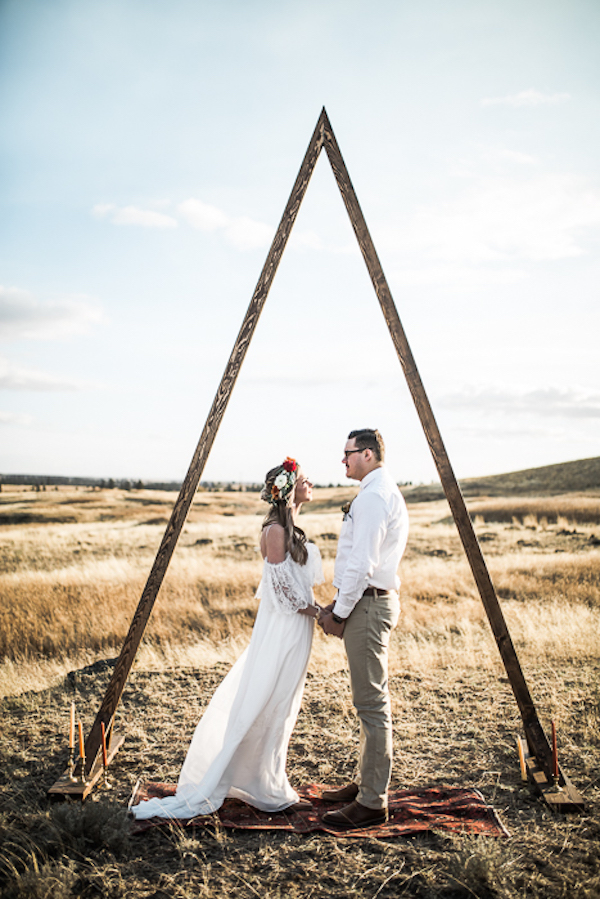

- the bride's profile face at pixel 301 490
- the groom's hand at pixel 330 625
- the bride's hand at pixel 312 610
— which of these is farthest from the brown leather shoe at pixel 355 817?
the bride's profile face at pixel 301 490

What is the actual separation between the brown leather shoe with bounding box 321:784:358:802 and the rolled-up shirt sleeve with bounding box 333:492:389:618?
142cm

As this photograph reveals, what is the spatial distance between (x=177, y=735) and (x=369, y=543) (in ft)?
10.3

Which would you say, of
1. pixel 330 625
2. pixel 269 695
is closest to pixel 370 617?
pixel 330 625

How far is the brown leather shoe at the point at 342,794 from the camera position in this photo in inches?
165

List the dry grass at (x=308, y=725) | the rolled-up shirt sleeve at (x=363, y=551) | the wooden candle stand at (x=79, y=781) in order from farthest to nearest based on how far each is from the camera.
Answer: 1. the wooden candle stand at (x=79, y=781)
2. the rolled-up shirt sleeve at (x=363, y=551)
3. the dry grass at (x=308, y=725)

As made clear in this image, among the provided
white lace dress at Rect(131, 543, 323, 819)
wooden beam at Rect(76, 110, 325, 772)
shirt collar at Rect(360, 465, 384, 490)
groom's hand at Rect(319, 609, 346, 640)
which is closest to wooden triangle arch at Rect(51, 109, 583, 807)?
wooden beam at Rect(76, 110, 325, 772)

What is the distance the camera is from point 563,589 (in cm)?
1280

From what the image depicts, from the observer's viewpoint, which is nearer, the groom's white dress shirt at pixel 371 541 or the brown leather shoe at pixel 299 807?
the groom's white dress shirt at pixel 371 541

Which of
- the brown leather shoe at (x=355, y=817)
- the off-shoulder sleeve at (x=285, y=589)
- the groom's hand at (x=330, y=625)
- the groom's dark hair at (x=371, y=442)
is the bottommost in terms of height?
the brown leather shoe at (x=355, y=817)

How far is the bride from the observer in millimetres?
3945

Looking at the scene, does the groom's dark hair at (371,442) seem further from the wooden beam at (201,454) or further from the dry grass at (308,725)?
the dry grass at (308,725)

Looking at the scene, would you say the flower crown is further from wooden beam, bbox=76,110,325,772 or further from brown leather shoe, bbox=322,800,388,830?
brown leather shoe, bbox=322,800,388,830

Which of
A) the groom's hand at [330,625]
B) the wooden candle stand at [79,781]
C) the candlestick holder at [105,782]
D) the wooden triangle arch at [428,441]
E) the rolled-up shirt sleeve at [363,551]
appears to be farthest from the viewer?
the candlestick holder at [105,782]

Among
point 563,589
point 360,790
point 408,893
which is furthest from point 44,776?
point 563,589
